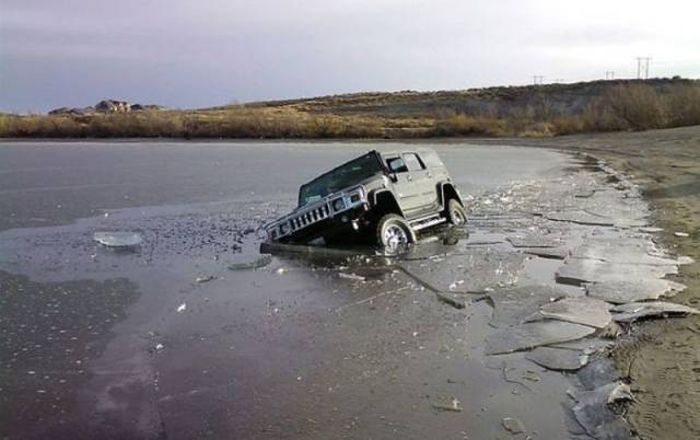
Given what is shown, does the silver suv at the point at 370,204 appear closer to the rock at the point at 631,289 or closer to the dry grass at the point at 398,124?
the rock at the point at 631,289

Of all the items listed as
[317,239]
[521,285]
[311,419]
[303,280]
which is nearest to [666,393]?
[311,419]

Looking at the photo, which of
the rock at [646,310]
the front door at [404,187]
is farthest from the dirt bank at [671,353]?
the front door at [404,187]

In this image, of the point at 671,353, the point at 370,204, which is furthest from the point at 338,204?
the point at 671,353

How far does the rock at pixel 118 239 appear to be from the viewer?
13.2 meters

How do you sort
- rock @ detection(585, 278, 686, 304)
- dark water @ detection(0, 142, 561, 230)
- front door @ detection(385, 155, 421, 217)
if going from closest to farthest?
rock @ detection(585, 278, 686, 304) → front door @ detection(385, 155, 421, 217) → dark water @ detection(0, 142, 561, 230)

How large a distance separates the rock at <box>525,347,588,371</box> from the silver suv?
5769 millimetres

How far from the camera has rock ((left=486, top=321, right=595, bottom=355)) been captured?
700cm

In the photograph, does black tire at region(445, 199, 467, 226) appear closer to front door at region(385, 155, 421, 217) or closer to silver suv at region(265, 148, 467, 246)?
silver suv at region(265, 148, 467, 246)

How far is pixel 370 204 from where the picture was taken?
12.4 m

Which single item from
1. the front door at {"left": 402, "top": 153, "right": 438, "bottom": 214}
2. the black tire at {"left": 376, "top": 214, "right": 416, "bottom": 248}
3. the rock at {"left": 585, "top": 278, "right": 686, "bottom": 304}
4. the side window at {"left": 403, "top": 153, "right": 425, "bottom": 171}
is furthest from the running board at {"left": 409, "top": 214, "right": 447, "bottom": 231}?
the rock at {"left": 585, "top": 278, "right": 686, "bottom": 304}

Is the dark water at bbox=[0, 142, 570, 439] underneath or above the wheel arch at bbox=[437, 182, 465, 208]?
underneath

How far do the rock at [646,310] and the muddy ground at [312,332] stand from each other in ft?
0.48

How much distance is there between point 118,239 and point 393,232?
5049mm

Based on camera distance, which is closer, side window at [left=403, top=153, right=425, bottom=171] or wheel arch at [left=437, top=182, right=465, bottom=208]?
side window at [left=403, top=153, right=425, bottom=171]
